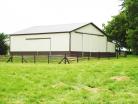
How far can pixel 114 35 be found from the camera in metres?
74.4

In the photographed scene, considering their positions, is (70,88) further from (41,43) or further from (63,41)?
(41,43)

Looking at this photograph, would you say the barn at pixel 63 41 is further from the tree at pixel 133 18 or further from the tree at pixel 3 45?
the tree at pixel 133 18

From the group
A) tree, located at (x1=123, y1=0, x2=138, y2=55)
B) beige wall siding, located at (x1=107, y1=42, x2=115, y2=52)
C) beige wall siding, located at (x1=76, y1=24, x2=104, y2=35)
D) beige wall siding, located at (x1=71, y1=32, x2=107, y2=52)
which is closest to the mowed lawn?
beige wall siding, located at (x1=71, y1=32, x2=107, y2=52)

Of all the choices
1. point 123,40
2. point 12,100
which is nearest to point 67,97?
point 12,100

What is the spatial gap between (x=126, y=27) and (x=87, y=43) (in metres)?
13.3

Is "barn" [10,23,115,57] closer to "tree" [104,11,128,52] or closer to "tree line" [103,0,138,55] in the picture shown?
"tree line" [103,0,138,55]

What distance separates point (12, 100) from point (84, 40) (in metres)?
43.8

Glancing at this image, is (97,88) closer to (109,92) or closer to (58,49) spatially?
(109,92)

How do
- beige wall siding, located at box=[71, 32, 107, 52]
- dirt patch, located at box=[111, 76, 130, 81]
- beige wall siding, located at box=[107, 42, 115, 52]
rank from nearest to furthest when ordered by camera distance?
dirt patch, located at box=[111, 76, 130, 81]
beige wall siding, located at box=[71, 32, 107, 52]
beige wall siding, located at box=[107, 42, 115, 52]

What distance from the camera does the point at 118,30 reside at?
7356cm

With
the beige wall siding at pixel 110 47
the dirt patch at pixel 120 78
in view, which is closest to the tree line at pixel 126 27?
the beige wall siding at pixel 110 47

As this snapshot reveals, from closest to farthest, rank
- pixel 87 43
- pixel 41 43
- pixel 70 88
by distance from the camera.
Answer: pixel 70 88, pixel 41 43, pixel 87 43

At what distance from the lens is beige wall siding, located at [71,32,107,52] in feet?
191

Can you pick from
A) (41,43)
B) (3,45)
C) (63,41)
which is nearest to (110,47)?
(63,41)
